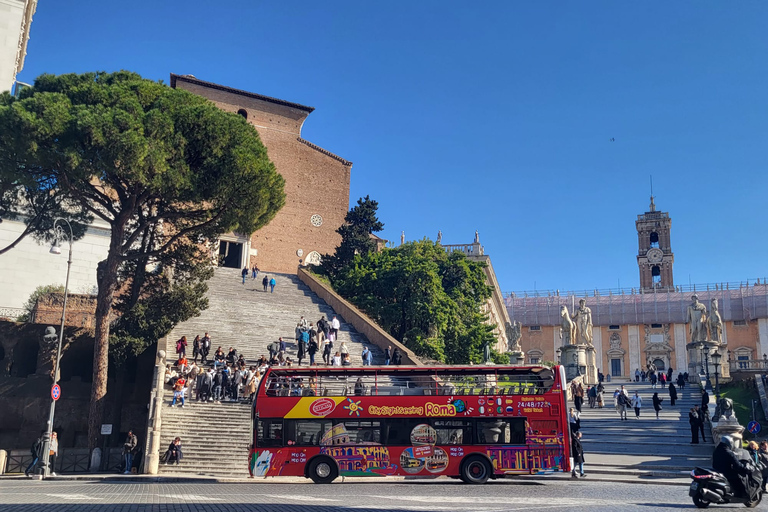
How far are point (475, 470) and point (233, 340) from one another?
14456 millimetres

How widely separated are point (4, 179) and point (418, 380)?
1430 centimetres

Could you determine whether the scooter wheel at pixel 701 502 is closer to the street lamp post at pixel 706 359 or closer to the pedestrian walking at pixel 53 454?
the pedestrian walking at pixel 53 454

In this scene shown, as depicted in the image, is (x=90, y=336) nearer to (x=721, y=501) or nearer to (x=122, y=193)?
(x=122, y=193)

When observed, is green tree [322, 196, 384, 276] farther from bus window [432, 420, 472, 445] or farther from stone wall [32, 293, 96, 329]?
bus window [432, 420, 472, 445]

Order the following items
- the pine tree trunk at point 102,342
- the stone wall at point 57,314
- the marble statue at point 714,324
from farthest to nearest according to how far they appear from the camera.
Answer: the marble statue at point 714,324, the stone wall at point 57,314, the pine tree trunk at point 102,342

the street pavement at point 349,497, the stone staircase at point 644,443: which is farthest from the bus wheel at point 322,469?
the stone staircase at point 644,443

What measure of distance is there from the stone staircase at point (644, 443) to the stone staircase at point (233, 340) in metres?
9.13

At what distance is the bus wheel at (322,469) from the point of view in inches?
655

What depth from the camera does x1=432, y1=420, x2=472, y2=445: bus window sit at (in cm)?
1645

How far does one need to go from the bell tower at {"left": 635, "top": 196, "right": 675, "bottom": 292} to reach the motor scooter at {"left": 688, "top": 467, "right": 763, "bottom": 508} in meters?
76.3

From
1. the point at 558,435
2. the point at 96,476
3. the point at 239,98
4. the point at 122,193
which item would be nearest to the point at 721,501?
the point at 558,435

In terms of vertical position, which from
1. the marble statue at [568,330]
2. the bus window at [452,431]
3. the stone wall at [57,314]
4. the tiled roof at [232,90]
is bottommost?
the bus window at [452,431]

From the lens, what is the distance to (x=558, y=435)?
16297 millimetres

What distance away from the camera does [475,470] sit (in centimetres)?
1644
